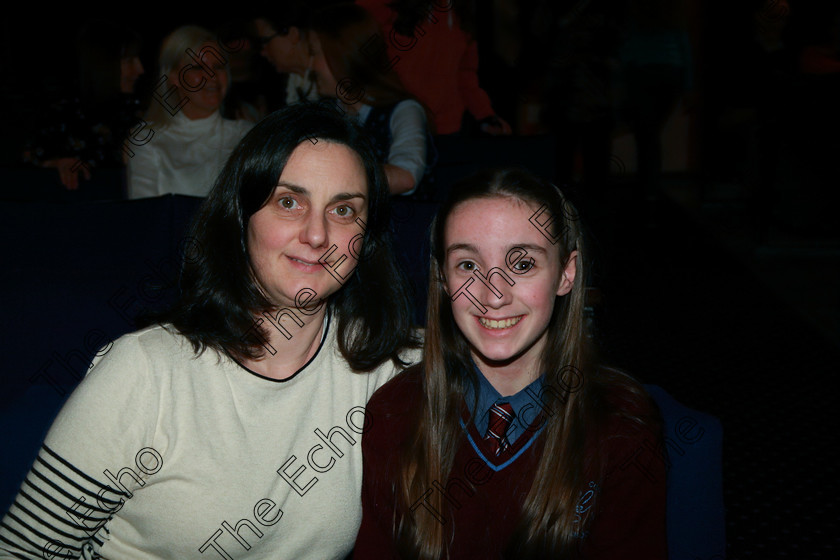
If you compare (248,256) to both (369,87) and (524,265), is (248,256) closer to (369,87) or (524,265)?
(524,265)

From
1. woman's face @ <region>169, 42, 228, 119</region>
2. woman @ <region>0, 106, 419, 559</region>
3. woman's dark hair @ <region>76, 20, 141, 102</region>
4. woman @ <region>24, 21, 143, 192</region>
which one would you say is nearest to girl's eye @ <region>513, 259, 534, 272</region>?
woman @ <region>0, 106, 419, 559</region>

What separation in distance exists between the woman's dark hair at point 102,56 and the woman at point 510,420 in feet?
9.48

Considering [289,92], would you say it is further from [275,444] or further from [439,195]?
[275,444]

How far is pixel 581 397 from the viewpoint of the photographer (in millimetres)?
1354

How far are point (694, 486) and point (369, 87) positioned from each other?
72.0 inches

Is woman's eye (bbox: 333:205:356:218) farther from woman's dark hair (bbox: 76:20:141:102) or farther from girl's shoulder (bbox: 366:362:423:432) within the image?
woman's dark hair (bbox: 76:20:141:102)

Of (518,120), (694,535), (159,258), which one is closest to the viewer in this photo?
(694,535)

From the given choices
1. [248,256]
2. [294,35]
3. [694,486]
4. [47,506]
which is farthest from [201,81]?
[694,486]

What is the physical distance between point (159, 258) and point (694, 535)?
1443 mm

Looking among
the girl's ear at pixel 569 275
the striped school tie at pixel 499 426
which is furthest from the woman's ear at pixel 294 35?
the striped school tie at pixel 499 426

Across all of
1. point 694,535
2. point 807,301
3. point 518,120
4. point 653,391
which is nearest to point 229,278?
→ point 653,391

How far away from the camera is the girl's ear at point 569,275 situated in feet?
4.80

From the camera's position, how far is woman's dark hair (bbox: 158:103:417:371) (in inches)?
53.6

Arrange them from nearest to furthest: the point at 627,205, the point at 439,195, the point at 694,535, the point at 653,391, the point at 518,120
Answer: the point at 694,535 < the point at 653,391 < the point at 439,195 < the point at 627,205 < the point at 518,120
